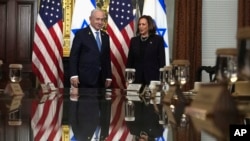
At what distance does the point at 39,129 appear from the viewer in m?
1.55

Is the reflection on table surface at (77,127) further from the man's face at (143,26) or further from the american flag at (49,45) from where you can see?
the american flag at (49,45)

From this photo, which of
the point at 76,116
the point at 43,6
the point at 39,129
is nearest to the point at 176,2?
the point at 43,6

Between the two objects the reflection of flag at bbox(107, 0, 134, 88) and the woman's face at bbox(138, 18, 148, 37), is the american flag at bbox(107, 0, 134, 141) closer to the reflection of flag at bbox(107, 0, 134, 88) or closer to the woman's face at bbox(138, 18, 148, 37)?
the reflection of flag at bbox(107, 0, 134, 88)

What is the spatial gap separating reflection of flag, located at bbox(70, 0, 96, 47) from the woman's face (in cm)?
155

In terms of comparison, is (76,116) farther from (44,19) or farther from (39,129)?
(44,19)

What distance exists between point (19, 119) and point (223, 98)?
0.96 m

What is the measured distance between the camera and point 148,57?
18.5 ft

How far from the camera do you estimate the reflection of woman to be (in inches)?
220

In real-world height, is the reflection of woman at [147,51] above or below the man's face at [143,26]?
below

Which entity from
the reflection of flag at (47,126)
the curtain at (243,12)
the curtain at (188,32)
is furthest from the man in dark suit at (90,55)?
the reflection of flag at (47,126)

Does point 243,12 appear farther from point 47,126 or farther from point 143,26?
point 47,126

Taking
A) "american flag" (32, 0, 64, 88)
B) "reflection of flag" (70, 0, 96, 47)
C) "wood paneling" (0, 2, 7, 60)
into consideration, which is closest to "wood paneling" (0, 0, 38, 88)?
"wood paneling" (0, 2, 7, 60)

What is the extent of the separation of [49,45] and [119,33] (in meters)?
1.01

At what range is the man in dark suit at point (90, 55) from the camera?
227 inches
